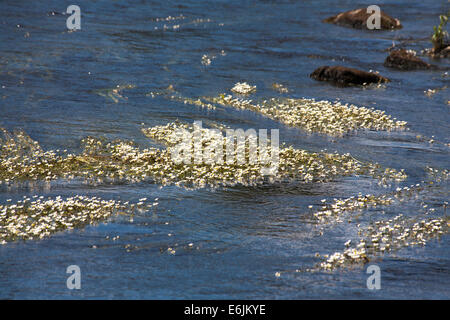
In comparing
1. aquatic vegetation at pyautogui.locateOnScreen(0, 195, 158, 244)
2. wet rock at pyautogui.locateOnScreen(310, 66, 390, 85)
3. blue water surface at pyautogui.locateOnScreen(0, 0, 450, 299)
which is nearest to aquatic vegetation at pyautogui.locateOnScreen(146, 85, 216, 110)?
blue water surface at pyautogui.locateOnScreen(0, 0, 450, 299)

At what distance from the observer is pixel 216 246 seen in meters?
14.5

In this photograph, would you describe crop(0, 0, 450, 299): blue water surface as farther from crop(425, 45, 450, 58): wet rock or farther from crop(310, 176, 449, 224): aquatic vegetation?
crop(425, 45, 450, 58): wet rock

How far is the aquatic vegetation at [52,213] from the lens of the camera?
14.8 metres

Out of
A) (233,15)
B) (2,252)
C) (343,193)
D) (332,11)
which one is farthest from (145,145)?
(332,11)

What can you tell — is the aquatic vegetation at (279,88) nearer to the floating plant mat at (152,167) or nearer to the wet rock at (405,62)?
the wet rock at (405,62)

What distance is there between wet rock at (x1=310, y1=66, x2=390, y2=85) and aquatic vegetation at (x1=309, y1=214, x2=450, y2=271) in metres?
15.6

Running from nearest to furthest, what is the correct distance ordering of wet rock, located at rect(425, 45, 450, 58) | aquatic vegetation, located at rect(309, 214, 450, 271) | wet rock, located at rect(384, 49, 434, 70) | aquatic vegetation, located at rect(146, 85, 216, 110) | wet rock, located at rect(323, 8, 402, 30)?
aquatic vegetation, located at rect(309, 214, 450, 271)
aquatic vegetation, located at rect(146, 85, 216, 110)
wet rock, located at rect(384, 49, 434, 70)
wet rock, located at rect(425, 45, 450, 58)
wet rock, located at rect(323, 8, 402, 30)

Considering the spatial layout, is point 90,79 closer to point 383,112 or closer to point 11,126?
point 11,126

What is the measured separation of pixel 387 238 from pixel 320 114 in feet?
36.4

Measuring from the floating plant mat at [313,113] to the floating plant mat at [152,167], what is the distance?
3.50 meters

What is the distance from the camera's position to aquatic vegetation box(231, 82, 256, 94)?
29.2 meters
